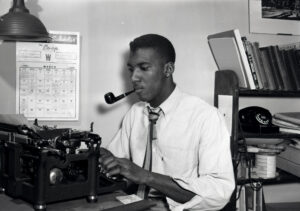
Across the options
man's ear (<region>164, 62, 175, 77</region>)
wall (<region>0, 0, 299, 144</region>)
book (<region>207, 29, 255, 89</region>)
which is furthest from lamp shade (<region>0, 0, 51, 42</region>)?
book (<region>207, 29, 255, 89</region>)

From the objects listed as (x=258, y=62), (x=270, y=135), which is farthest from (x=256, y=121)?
(x=258, y=62)

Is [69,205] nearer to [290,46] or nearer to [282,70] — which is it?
[282,70]

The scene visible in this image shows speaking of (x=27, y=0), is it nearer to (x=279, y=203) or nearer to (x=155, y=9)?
(x=155, y=9)

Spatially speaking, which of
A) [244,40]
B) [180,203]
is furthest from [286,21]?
[180,203]

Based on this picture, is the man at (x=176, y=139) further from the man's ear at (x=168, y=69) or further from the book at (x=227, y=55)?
the book at (x=227, y=55)

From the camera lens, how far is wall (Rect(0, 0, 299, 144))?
7.64 ft

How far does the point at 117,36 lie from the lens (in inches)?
96.1

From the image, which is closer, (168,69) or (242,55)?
(168,69)

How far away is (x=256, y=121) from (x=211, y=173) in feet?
2.06

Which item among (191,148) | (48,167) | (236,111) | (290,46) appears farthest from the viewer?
(290,46)

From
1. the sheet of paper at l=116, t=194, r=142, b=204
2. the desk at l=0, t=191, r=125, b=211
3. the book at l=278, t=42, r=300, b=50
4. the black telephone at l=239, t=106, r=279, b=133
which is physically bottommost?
the desk at l=0, t=191, r=125, b=211

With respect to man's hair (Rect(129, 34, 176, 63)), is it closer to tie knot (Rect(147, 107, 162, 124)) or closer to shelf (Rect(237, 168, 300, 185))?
tie knot (Rect(147, 107, 162, 124))

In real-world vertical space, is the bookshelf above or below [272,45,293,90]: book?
below

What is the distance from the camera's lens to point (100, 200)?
1628mm
